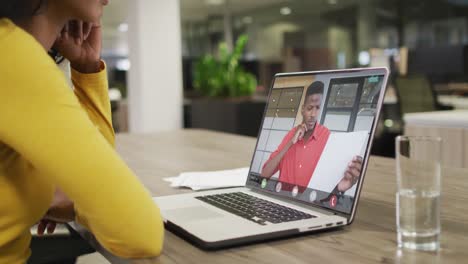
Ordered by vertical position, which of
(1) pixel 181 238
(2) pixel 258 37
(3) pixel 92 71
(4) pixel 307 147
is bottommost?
(1) pixel 181 238

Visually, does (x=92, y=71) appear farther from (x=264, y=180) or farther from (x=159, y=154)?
(x=159, y=154)

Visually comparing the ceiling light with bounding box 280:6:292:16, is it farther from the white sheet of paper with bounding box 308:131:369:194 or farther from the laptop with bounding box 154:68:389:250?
the white sheet of paper with bounding box 308:131:369:194

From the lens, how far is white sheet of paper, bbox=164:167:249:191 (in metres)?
1.17

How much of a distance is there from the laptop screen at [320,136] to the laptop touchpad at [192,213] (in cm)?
14

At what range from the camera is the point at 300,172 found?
95 cm

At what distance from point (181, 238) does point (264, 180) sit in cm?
28

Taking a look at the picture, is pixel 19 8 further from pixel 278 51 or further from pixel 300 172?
pixel 278 51

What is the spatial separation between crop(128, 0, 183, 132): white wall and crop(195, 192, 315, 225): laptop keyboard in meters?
4.02

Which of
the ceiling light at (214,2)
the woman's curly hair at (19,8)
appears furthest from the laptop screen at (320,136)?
the ceiling light at (214,2)

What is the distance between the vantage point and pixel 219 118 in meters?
4.84

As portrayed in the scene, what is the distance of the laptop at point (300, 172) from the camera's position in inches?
31.9

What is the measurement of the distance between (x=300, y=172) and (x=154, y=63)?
4.25m

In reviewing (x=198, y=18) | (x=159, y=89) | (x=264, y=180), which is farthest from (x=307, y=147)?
(x=198, y=18)

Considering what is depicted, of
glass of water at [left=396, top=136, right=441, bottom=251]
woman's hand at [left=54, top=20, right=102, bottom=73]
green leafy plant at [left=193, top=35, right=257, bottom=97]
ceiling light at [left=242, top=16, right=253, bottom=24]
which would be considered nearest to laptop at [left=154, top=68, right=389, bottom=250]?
glass of water at [left=396, top=136, right=441, bottom=251]
